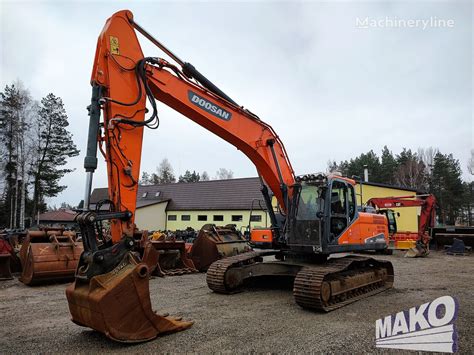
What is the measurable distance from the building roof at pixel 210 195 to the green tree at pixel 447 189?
32689mm

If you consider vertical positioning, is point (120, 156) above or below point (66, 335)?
above

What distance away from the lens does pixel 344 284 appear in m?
6.95

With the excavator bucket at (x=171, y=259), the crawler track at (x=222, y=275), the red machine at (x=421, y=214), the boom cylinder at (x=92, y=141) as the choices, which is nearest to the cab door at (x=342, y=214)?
the crawler track at (x=222, y=275)

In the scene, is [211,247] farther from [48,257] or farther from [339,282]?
[339,282]

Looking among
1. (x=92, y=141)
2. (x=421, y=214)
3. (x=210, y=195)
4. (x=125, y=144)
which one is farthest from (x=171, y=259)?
(x=210, y=195)

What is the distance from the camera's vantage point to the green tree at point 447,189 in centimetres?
5031

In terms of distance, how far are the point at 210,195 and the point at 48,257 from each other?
75.3 ft

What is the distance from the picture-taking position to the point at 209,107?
21.5ft

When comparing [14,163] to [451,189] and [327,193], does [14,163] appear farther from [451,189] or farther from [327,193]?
[451,189]

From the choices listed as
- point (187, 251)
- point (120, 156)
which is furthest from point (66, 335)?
point (187, 251)

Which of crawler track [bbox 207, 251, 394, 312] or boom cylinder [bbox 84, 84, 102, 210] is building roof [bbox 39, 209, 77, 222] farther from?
boom cylinder [bbox 84, 84, 102, 210]

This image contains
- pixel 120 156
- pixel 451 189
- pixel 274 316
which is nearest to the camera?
pixel 120 156

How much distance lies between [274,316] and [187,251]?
245 inches

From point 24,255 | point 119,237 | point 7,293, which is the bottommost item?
point 7,293
